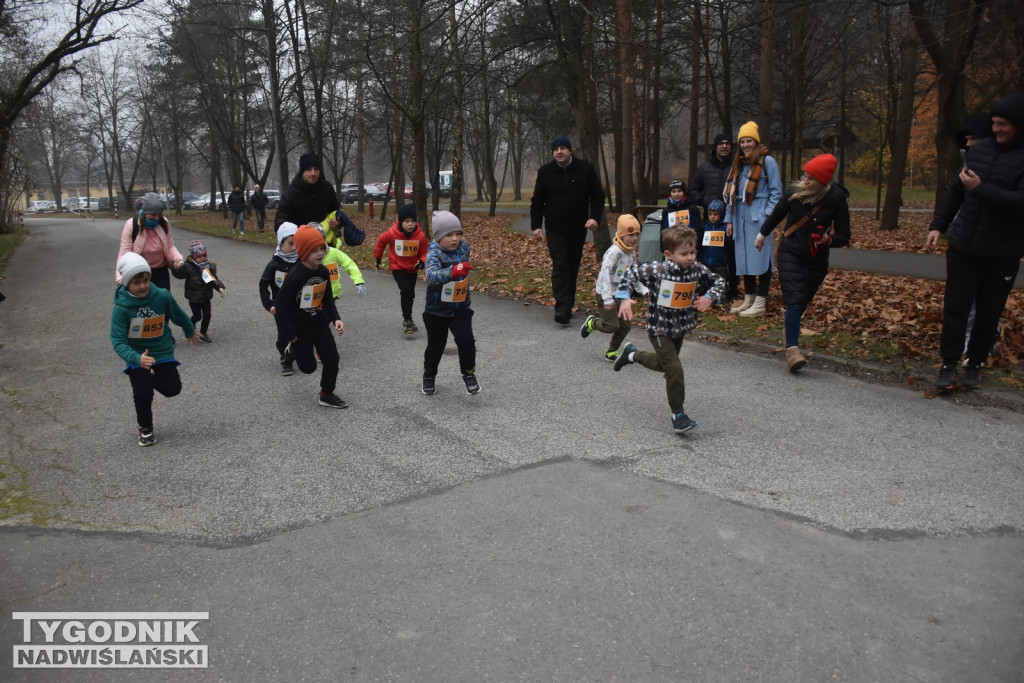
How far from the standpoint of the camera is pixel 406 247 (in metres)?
9.26

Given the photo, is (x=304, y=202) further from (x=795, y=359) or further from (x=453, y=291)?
(x=795, y=359)

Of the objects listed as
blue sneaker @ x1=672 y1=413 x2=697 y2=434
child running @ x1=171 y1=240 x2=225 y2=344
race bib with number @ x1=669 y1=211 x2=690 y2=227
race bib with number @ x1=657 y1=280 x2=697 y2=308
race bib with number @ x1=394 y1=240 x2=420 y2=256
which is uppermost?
race bib with number @ x1=669 y1=211 x2=690 y2=227

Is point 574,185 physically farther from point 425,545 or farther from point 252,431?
point 425,545

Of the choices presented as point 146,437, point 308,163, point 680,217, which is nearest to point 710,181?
point 680,217

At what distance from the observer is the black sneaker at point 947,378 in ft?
20.9

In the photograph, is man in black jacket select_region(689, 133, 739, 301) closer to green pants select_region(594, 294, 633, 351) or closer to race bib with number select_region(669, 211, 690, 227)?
race bib with number select_region(669, 211, 690, 227)

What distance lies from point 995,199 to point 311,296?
528 centimetres

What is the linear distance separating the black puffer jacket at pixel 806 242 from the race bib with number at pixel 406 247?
399cm

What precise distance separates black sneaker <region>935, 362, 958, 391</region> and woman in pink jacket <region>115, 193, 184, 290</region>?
7.20 m

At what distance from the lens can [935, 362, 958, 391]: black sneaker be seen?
20.9 feet

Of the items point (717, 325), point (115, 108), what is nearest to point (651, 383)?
point (717, 325)

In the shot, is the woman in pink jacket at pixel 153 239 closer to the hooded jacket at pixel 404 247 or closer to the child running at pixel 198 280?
the child running at pixel 198 280

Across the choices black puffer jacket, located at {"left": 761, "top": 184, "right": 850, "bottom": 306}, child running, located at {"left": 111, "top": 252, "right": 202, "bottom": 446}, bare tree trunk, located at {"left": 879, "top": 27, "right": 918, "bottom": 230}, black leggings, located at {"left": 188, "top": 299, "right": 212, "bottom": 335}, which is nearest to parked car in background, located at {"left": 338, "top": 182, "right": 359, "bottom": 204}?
bare tree trunk, located at {"left": 879, "top": 27, "right": 918, "bottom": 230}

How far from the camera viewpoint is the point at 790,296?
7.25 meters
